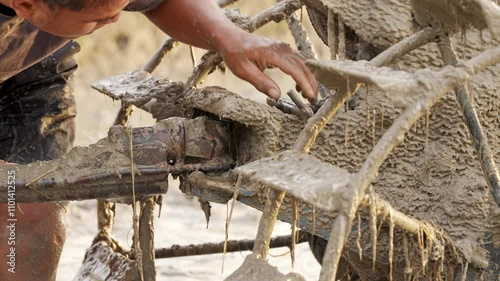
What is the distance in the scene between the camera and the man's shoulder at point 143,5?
2928 mm

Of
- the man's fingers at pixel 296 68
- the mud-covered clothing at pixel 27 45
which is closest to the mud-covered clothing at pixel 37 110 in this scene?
the mud-covered clothing at pixel 27 45

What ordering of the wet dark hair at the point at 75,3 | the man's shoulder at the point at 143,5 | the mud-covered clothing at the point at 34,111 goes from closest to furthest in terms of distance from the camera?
the wet dark hair at the point at 75,3 → the man's shoulder at the point at 143,5 → the mud-covered clothing at the point at 34,111

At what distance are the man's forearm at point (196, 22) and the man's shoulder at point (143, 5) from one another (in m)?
0.03

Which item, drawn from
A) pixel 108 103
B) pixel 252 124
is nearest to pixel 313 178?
pixel 252 124

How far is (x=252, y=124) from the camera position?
8.68ft

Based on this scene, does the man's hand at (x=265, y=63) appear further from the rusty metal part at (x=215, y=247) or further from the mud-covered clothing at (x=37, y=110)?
the rusty metal part at (x=215, y=247)

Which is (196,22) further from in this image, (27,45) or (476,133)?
(476,133)

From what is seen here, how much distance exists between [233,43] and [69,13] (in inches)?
19.8

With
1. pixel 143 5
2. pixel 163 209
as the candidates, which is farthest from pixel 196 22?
pixel 163 209

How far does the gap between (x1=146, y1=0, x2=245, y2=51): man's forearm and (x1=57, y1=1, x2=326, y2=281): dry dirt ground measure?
692 mm

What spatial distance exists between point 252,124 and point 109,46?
5698mm

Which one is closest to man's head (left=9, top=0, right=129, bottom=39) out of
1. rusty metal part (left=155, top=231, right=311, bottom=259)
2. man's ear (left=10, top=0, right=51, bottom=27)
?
man's ear (left=10, top=0, right=51, bottom=27)

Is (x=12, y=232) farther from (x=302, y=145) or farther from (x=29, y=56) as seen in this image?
(x=302, y=145)

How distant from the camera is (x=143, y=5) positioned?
296 cm
